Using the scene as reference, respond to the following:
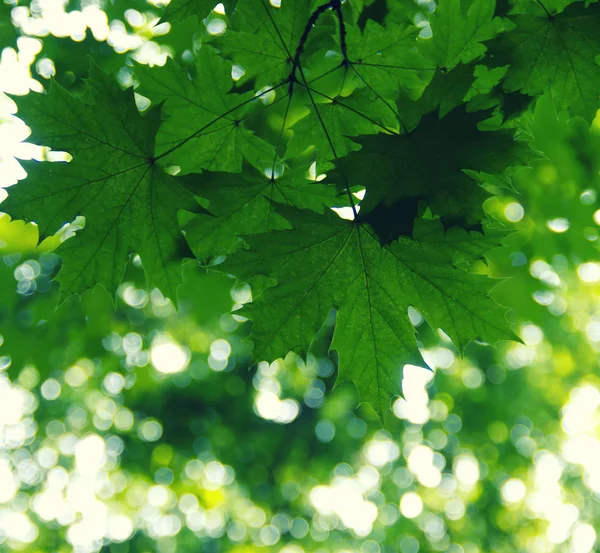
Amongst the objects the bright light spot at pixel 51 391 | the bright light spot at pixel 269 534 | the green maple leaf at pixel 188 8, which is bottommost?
the bright light spot at pixel 269 534

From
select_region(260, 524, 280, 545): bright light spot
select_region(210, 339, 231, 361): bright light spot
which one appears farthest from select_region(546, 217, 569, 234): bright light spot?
select_region(260, 524, 280, 545): bright light spot

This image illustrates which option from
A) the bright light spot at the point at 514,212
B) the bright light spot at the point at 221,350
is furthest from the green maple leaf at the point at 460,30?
the bright light spot at the point at 221,350

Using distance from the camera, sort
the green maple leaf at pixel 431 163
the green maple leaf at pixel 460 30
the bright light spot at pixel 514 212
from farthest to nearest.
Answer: the bright light spot at pixel 514 212 < the green maple leaf at pixel 460 30 < the green maple leaf at pixel 431 163

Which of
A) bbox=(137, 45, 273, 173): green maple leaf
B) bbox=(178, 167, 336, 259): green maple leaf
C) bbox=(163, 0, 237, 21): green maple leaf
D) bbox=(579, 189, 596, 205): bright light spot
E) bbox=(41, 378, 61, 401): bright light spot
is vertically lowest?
bbox=(41, 378, 61, 401): bright light spot

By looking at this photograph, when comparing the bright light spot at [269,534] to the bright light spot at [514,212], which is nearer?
the bright light spot at [514,212]

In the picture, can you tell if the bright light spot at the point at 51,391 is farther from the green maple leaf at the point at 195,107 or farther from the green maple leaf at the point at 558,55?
the green maple leaf at the point at 558,55

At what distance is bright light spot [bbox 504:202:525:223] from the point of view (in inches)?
171

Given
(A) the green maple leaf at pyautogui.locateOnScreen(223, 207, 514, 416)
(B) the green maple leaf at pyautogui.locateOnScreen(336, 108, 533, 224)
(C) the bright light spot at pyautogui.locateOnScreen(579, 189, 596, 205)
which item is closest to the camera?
(B) the green maple leaf at pyautogui.locateOnScreen(336, 108, 533, 224)

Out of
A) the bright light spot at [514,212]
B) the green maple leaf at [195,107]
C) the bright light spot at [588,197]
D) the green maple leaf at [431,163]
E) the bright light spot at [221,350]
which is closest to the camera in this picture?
the green maple leaf at [431,163]

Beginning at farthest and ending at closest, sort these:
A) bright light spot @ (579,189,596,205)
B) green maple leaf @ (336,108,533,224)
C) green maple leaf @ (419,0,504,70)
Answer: bright light spot @ (579,189,596,205) → green maple leaf @ (419,0,504,70) → green maple leaf @ (336,108,533,224)

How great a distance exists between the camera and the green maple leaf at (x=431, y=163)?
1470 mm

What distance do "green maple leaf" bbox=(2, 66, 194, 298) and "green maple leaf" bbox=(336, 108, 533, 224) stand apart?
2.01 ft

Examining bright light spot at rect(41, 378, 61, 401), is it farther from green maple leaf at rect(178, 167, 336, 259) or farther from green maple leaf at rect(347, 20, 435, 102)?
green maple leaf at rect(347, 20, 435, 102)

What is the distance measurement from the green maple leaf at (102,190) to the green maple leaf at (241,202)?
93mm
